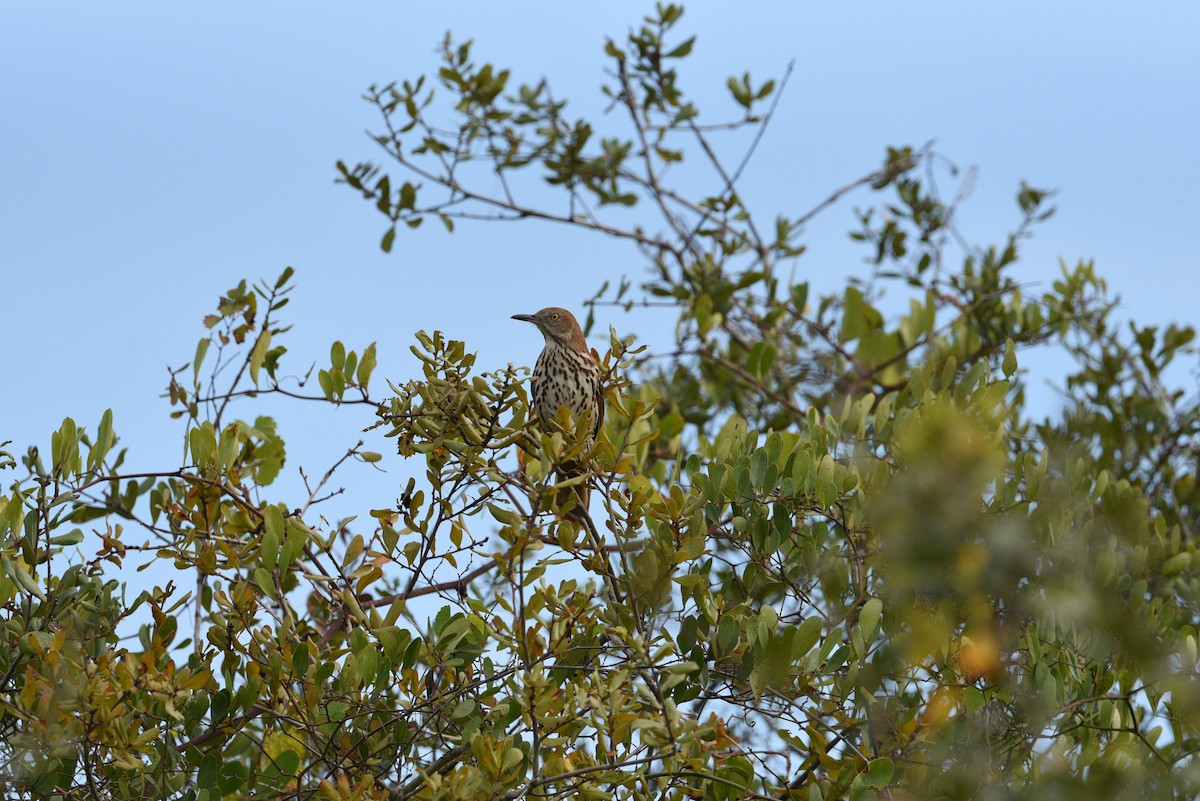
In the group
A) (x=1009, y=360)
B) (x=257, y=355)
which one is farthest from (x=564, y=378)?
(x=1009, y=360)

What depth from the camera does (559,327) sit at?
5738 mm

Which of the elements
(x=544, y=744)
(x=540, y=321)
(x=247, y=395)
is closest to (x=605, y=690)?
(x=544, y=744)

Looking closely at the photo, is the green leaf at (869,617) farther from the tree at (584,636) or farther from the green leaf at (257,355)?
the green leaf at (257,355)

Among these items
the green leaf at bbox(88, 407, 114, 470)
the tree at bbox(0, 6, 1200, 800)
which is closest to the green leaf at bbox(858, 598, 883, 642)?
the tree at bbox(0, 6, 1200, 800)

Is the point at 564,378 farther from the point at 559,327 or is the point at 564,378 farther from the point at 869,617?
the point at 869,617

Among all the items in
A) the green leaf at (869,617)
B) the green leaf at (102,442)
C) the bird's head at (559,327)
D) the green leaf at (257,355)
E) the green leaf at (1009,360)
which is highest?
the bird's head at (559,327)

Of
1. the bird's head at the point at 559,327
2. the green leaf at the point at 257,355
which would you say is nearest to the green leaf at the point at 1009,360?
the bird's head at the point at 559,327

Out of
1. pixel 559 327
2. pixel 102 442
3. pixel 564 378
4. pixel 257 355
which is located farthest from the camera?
pixel 559 327

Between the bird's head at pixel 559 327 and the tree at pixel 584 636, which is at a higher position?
the bird's head at pixel 559 327

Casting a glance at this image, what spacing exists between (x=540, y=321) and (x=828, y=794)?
3.01 meters

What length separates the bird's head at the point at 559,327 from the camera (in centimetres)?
565

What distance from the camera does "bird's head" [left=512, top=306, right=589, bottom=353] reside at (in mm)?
5648

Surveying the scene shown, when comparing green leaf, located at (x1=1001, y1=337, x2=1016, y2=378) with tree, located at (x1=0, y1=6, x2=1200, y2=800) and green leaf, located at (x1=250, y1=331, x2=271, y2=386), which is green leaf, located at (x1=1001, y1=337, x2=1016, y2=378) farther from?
green leaf, located at (x1=250, y1=331, x2=271, y2=386)

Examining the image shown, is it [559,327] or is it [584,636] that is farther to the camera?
[559,327]
